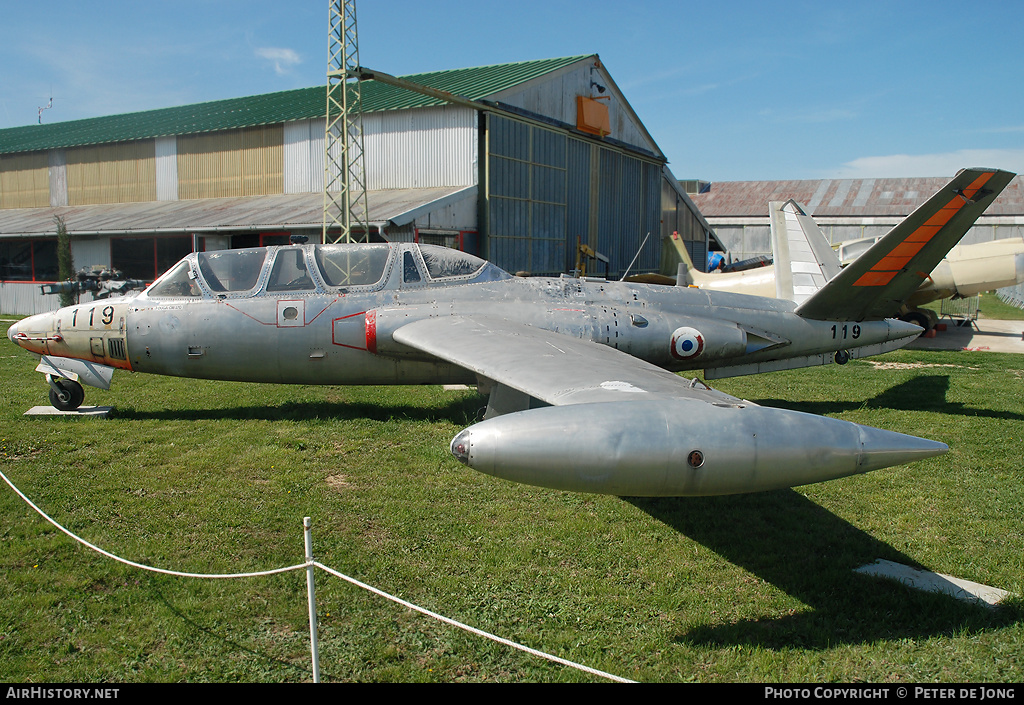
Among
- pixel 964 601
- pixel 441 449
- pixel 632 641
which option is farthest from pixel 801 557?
pixel 441 449

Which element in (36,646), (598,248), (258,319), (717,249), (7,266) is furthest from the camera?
(717,249)

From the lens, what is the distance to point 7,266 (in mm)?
27344

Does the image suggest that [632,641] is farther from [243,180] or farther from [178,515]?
[243,180]

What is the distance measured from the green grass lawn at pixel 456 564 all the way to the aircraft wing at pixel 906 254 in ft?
7.04

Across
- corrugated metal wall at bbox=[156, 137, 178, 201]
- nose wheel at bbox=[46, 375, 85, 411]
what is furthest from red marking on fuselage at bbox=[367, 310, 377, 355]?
corrugated metal wall at bbox=[156, 137, 178, 201]

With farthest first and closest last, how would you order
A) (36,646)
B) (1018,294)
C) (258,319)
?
(1018,294) < (258,319) < (36,646)

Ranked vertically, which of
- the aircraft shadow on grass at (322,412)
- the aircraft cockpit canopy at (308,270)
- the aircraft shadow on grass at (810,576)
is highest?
the aircraft cockpit canopy at (308,270)

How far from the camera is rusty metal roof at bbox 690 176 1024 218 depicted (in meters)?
51.9

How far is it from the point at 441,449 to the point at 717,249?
136ft

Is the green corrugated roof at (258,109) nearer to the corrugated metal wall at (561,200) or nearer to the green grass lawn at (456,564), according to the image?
the corrugated metal wall at (561,200)

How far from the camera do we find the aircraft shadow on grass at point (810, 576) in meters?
4.47

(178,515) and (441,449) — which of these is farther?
(441,449)

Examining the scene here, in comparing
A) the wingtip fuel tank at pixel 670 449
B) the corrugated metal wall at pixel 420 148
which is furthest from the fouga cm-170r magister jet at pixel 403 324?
the corrugated metal wall at pixel 420 148

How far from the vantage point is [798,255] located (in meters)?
13.0
